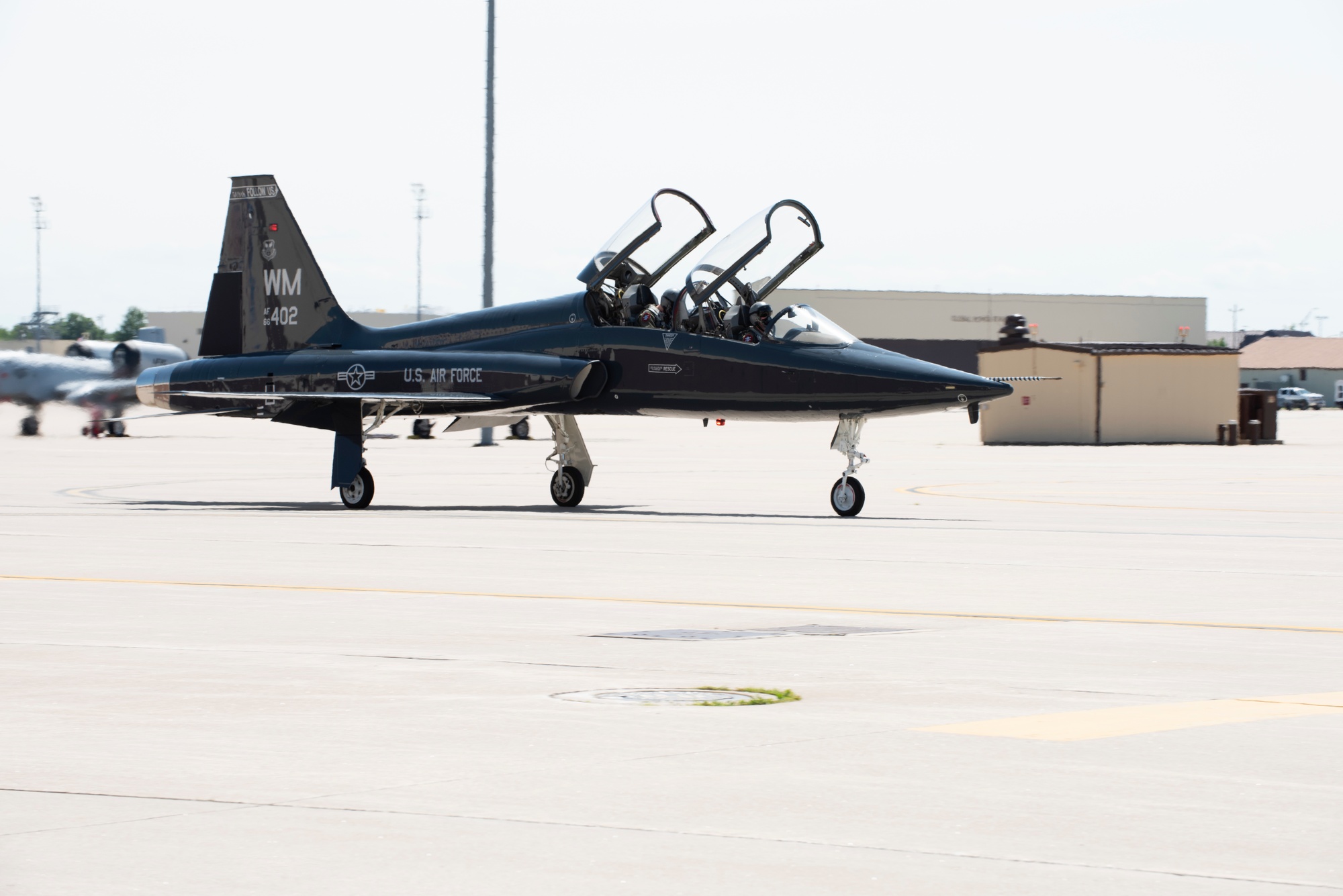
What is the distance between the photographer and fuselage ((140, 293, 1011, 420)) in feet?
79.0

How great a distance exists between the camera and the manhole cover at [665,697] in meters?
9.25

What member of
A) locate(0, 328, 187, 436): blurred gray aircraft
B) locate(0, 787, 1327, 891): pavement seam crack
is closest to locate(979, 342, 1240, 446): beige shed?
locate(0, 328, 187, 436): blurred gray aircraft

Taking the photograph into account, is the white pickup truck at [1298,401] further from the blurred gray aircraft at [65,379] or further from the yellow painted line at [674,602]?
the yellow painted line at [674,602]

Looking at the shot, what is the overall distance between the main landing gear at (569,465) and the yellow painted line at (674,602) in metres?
11.7

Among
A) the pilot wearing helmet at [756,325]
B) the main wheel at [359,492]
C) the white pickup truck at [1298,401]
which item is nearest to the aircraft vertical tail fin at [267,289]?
the main wheel at [359,492]

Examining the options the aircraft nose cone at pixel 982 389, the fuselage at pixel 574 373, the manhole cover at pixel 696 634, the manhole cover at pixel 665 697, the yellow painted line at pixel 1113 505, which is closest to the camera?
the manhole cover at pixel 665 697

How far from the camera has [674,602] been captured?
14195 millimetres

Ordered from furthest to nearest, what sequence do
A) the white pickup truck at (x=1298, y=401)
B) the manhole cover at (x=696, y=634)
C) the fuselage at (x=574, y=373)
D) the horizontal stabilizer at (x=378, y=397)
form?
1. the white pickup truck at (x=1298, y=401)
2. the horizontal stabilizer at (x=378, y=397)
3. the fuselage at (x=574, y=373)
4. the manhole cover at (x=696, y=634)

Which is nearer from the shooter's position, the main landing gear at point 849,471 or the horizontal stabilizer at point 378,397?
the main landing gear at point 849,471

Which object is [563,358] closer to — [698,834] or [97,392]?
[698,834]

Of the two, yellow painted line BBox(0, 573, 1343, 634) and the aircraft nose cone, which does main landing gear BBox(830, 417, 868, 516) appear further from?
yellow painted line BBox(0, 573, 1343, 634)

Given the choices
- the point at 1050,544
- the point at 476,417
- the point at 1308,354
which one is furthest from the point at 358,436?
the point at 1308,354

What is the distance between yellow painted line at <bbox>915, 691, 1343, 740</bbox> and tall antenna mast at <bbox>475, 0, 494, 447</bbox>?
131 feet

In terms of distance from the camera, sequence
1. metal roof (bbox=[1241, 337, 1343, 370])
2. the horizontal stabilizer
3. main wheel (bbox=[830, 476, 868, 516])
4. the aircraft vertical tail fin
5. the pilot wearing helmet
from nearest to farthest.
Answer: main wheel (bbox=[830, 476, 868, 516]), the pilot wearing helmet, the horizontal stabilizer, the aircraft vertical tail fin, metal roof (bbox=[1241, 337, 1343, 370])
